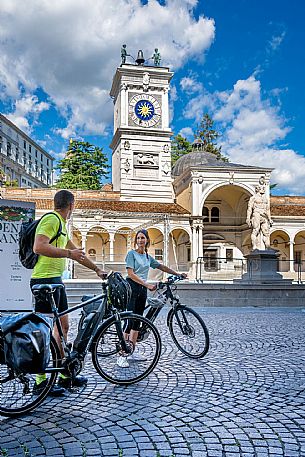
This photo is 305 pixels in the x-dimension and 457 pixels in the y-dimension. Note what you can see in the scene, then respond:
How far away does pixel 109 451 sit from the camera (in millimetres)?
3178

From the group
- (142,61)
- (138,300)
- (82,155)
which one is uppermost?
(142,61)

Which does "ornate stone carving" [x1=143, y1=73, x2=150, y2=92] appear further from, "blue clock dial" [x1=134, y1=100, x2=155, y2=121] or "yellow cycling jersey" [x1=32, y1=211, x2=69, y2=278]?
"yellow cycling jersey" [x1=32, y1=211, x2=69, y2=278]

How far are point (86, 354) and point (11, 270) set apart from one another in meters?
3.10

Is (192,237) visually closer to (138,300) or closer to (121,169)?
(121,169)

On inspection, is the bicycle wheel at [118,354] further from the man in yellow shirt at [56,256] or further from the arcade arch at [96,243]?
the arcade arch at [96,243]

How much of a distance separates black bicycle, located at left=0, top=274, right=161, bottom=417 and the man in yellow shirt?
0.45 ft

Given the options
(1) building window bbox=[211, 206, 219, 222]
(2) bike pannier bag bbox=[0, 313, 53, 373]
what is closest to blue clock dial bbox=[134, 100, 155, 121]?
(1) building window bbox=[211, 206, 219, 222]

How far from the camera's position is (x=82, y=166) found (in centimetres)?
5284

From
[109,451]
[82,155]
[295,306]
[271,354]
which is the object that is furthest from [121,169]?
[109,451]

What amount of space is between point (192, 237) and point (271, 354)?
30.2m

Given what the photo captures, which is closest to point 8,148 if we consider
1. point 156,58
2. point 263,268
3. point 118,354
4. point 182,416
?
point 156,58

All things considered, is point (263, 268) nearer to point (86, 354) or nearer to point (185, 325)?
point (185, 325)

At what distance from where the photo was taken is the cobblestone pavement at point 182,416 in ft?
10.7

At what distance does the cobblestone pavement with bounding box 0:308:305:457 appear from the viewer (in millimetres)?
3254
